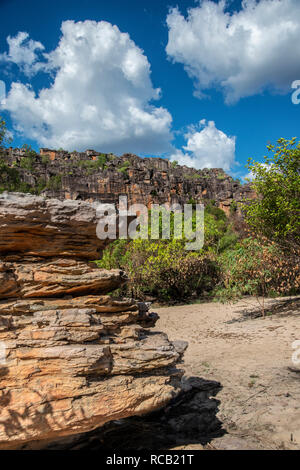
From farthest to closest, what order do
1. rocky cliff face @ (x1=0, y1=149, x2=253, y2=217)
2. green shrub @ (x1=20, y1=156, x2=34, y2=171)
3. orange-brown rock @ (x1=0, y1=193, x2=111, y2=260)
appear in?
green shrub @ (x1=20, y1=156, x2=34, y2=171) → rocky cliff face @ (x1=0, y1=149, x2=253, y2=217) → orange-brown rock @ (x1=0, y1=193, x2=111, y2=260)

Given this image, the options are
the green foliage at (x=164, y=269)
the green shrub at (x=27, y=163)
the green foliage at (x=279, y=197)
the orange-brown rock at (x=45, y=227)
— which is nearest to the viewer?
the orange-brown rock at (x=45, y=227)

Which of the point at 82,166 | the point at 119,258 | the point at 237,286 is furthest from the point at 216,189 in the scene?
the point at 237,286

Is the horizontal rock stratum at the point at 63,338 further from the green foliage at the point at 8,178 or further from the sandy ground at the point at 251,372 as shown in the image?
the green foliage at the point at 8,178

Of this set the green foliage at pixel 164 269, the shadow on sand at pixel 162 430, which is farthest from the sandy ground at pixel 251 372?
the green foliage at pixel 164 269

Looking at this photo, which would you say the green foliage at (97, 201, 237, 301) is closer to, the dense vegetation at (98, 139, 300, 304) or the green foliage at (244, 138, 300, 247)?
the dense vegetation at (98, 139, 300, 304)

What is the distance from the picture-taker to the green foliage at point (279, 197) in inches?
442

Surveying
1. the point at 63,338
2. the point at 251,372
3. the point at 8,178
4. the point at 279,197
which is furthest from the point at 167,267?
the point at 8,178

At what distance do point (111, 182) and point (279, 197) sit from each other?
138 feet

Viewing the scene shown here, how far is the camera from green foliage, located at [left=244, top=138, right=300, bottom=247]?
36.8ft

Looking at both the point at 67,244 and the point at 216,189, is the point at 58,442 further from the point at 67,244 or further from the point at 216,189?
the point at 216,189

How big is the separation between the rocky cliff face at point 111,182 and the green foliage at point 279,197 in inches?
967

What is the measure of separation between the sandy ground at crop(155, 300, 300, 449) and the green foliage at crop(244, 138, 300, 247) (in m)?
3.43

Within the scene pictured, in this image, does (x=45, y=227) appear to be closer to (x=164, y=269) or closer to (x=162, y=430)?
(x=162, y=430)

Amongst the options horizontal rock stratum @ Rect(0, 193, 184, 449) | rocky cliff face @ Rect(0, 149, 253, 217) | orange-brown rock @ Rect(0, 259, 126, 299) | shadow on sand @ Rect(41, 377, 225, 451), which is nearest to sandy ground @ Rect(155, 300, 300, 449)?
shadow on sand @ Rect(41, 377, 225, 451)
